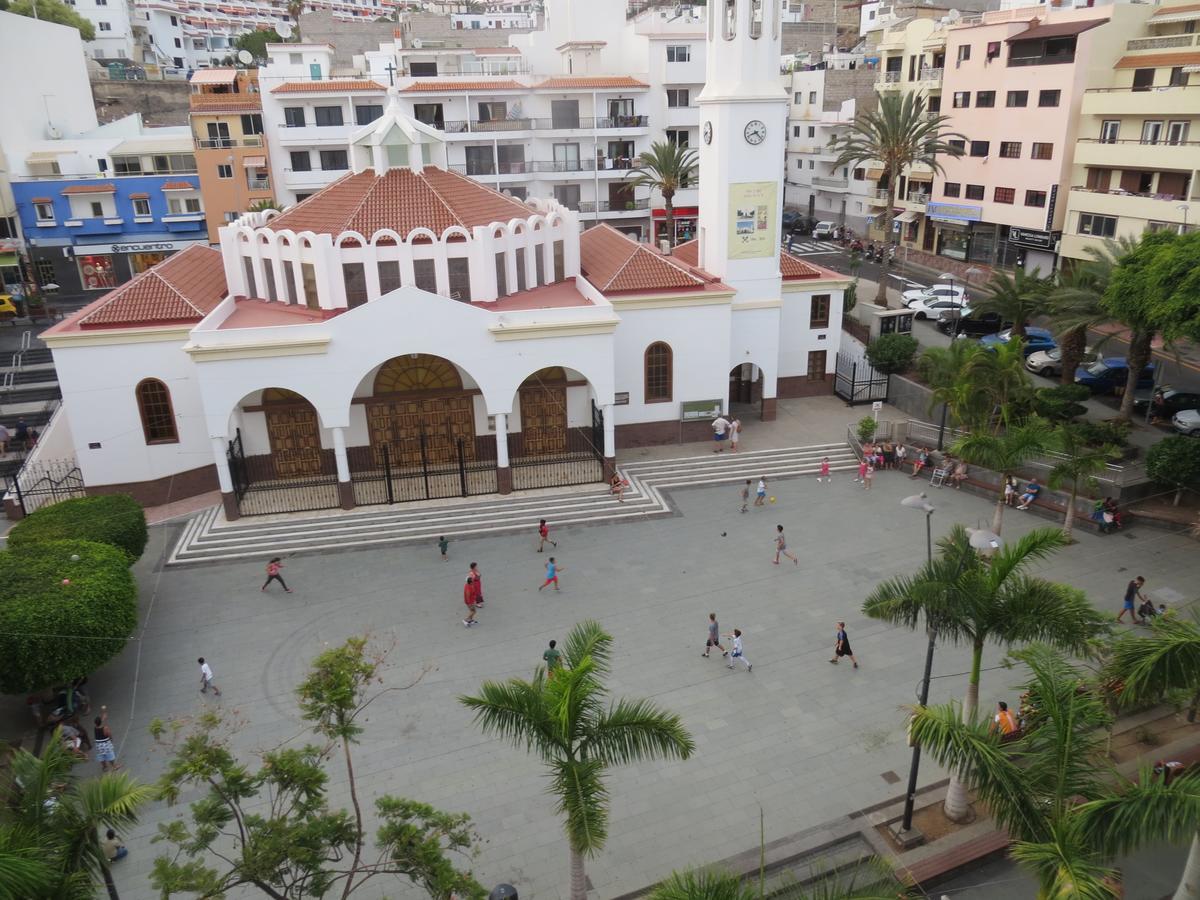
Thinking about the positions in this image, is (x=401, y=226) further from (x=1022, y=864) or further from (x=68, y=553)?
(x=1022, y=864)

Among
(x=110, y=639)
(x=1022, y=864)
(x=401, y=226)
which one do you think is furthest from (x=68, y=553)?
(x=1022, y=864)

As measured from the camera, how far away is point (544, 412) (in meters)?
31.9

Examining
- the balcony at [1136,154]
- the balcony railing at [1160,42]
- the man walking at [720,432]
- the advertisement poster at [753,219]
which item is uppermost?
the balcony railing at [1160,42]

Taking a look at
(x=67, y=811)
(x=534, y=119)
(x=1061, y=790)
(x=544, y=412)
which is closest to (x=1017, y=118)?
(x=534, y=119)


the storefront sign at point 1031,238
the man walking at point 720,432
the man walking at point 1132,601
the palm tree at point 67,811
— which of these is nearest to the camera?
the palm tree at point 67,811

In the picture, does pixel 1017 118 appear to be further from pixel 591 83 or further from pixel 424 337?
pixel 424 337

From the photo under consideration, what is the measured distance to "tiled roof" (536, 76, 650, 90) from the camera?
178 ft

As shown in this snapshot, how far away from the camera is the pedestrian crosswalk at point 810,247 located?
63.8 metres

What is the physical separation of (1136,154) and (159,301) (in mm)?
45566

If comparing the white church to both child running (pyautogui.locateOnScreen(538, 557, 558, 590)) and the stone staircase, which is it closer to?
the stone staircase

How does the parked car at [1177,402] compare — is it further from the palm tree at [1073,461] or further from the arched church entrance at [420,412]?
the arched church entrance at [420,412]

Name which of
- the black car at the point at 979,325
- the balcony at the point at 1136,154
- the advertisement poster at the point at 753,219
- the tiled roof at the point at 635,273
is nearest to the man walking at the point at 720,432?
the tiled roof at the point at 635,273

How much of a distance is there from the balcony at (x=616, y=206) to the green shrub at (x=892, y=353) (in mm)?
25274

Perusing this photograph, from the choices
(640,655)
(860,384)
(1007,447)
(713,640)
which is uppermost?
(1007,447)
